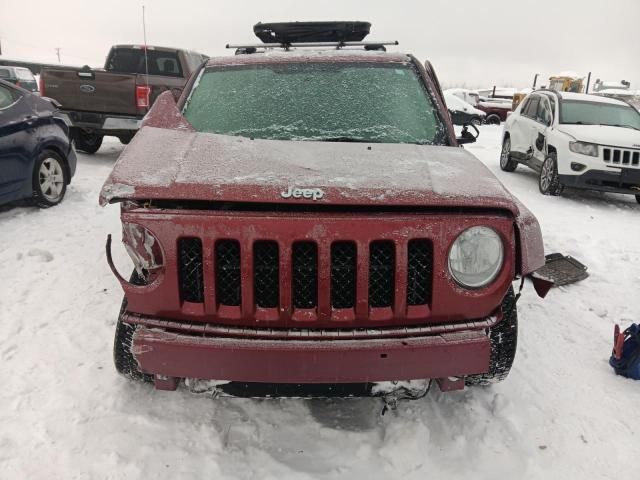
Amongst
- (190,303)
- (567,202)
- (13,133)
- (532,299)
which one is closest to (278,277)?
(190,303)

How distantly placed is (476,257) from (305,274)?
0.74 meters

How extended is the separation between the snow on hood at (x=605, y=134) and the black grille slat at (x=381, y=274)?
6.98 m

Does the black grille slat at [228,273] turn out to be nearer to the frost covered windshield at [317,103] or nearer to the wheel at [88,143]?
the frost covered windshield at [317,103]

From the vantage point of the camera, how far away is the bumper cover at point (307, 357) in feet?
6.42

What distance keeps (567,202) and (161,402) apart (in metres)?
7.26

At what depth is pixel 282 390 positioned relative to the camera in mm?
2156

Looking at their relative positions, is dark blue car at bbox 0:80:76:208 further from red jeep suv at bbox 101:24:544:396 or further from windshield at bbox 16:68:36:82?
windshield at bbox 16:68:36:82

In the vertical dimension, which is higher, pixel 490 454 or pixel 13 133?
pixel 13 133

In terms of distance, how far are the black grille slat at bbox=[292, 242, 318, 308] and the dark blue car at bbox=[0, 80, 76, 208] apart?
4.35 metres

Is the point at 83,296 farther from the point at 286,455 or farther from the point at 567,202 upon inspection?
the point at 567,202

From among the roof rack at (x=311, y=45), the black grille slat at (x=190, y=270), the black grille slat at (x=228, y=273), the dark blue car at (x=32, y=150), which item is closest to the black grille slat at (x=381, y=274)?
the black grille slat at (x=228, y=273)

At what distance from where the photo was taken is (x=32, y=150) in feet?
17.5

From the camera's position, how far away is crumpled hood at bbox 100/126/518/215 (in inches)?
77.6

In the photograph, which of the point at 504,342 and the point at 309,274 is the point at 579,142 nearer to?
the point at 504,342
